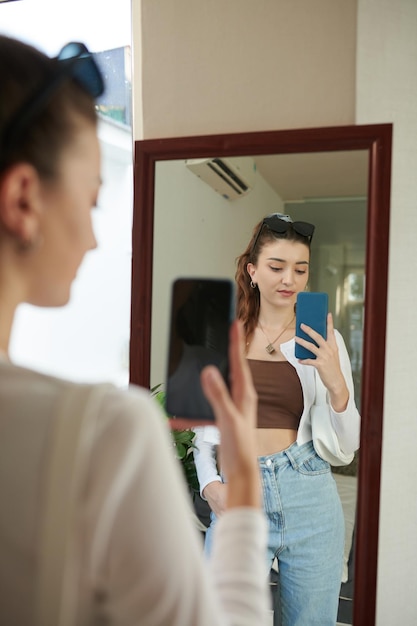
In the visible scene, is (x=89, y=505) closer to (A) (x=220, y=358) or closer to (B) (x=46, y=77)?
(B) (x=46, y=77)

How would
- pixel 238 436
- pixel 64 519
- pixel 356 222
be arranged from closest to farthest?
pixel 64 519 < pixel 238 436 < pixel 356 222

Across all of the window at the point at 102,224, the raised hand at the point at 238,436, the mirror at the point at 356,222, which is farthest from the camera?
the window at the point at 102,224

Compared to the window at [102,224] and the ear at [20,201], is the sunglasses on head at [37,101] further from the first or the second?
the window at [102,224]

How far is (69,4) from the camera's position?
1359mm

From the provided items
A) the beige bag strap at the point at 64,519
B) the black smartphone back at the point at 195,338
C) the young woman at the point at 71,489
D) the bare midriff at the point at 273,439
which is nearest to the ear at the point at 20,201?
the young woman at the point at 71,489

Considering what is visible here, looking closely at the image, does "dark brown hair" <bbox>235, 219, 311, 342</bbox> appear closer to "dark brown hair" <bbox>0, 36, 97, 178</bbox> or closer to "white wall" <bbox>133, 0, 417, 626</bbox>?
"white wall" <bbox>133, 0, 417, 626</bbox>

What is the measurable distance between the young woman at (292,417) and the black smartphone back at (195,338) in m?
0.06

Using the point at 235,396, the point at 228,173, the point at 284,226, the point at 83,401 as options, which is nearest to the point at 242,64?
the point at 228,173

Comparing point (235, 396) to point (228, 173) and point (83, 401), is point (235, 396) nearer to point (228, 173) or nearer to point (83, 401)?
point (83, 401)

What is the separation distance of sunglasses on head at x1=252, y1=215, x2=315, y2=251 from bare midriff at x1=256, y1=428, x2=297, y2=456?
0.31 m

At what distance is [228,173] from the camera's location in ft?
3.40

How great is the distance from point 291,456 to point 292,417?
6cm

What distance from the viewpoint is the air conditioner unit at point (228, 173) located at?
1.01 meters

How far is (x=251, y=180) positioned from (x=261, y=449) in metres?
0.43
